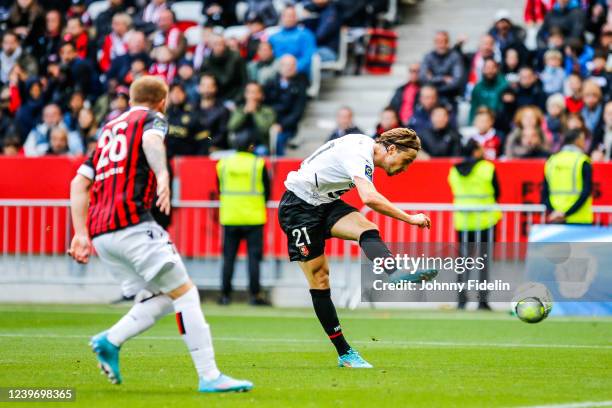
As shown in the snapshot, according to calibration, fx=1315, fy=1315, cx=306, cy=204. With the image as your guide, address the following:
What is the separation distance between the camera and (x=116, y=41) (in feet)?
79.8

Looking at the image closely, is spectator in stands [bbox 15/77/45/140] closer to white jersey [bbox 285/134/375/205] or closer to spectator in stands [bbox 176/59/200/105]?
spectator in stands [bbox 176/59/200/105]

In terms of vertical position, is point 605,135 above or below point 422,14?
below

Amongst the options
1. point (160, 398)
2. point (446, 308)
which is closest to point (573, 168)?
point (446, 308)

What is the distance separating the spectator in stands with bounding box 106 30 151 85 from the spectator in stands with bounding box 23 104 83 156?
136cm

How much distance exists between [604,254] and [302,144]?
7.01 m

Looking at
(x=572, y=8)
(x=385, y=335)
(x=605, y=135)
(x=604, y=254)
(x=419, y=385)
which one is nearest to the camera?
(x=419, y=385)

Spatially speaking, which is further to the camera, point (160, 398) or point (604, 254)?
point (604, 254)

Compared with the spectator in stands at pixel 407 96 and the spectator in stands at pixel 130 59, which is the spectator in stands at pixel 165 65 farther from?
the spectator in stands at pixel 407 96

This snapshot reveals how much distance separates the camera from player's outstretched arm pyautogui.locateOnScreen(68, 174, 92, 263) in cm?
853

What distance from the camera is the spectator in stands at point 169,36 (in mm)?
23234

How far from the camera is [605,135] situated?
60.2ft

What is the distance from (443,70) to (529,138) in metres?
3.00

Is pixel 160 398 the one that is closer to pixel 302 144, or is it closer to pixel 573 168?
pixel 573 168

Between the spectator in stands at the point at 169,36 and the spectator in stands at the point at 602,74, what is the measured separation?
7356 mm
